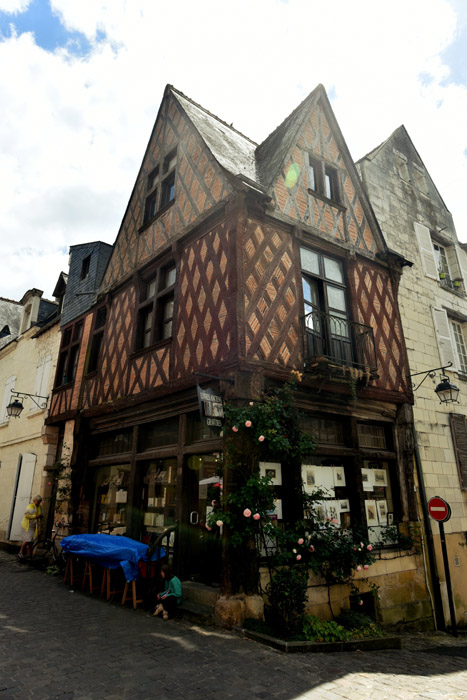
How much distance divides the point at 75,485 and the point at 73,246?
23.2 ft

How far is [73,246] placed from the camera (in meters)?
12.4

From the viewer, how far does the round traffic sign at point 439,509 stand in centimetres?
657

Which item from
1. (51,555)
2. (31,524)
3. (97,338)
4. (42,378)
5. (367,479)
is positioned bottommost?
(51,555)

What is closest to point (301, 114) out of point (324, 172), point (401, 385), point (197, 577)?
point (324, 172)

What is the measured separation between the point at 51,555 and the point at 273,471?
590 centimetres

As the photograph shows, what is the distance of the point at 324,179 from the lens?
26.4ft

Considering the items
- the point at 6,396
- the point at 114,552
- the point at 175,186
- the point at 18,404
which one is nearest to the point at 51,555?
the point at 18,404

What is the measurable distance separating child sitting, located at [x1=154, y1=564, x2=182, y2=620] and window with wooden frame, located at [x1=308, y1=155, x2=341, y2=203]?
678cm

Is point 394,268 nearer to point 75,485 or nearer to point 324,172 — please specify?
point 324,172

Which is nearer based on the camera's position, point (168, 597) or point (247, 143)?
point (168, 597)

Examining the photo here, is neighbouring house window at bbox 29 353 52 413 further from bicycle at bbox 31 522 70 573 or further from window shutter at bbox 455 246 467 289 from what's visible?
window shutter at bbox 455 246 467 289

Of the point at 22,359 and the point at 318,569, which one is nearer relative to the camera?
the point at 318,569

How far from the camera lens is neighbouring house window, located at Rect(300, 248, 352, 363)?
22.2 feet

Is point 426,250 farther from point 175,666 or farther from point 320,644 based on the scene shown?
point 175,666
